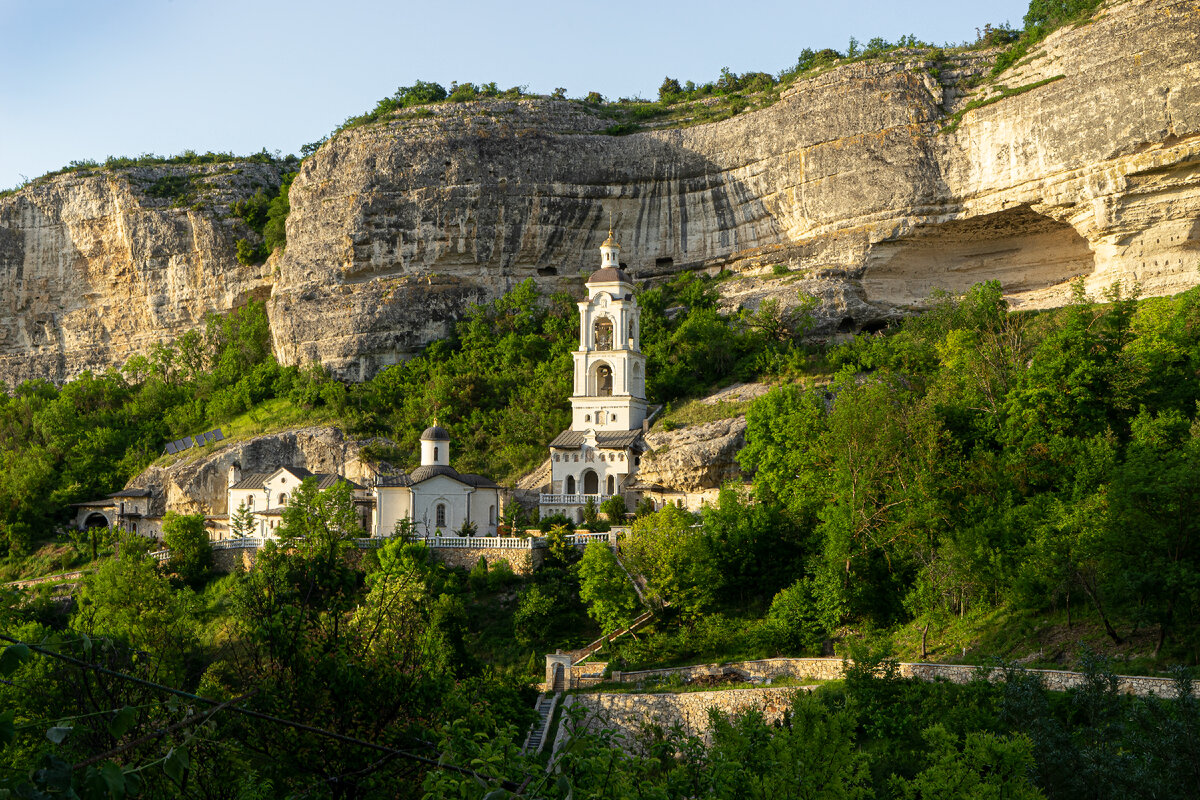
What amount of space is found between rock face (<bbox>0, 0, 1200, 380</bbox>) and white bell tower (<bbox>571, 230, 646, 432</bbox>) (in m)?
8.47

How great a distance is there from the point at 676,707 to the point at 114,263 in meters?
46.0

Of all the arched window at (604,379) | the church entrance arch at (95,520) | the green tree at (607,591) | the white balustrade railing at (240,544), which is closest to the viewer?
the green tree at (607,591)

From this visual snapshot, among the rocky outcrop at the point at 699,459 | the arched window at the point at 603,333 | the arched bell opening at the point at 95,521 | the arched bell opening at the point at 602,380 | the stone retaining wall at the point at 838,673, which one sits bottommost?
the stone retaining wall at the point at 838,673

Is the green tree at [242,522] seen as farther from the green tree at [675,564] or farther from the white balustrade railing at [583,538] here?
the green tree at [675,564]

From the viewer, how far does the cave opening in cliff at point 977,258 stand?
154ft

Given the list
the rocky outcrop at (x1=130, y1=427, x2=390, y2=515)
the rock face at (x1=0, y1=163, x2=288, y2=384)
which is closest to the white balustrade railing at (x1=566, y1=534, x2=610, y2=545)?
the rocky outcrop at (x1=130, y1=427, x2=390, y2=515)

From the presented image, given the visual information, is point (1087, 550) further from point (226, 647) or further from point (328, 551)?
point (226, 647)

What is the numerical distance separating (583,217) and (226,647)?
2761 centimetres

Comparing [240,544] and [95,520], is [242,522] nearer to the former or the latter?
[240,544]

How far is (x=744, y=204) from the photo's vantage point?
52.5 metres

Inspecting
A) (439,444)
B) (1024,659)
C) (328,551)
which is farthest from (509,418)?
(1024,659)

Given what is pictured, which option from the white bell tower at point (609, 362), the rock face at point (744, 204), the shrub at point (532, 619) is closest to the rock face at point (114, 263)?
the rock face at point (744, 204)

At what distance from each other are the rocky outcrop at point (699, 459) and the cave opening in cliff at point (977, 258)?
41.5 feet

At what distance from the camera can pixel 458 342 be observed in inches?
2044
